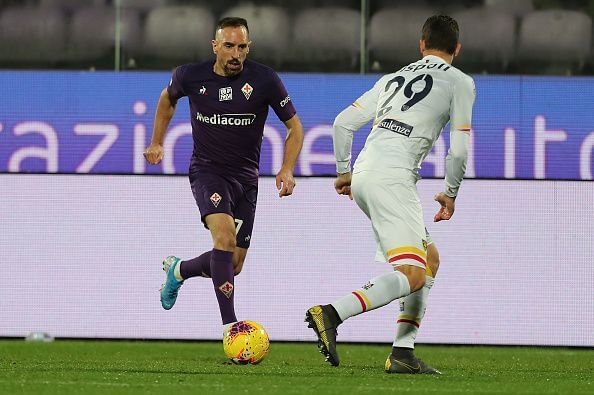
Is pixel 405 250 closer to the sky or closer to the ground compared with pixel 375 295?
closer to the sky

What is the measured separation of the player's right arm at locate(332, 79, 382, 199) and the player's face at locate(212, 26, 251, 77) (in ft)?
3.32

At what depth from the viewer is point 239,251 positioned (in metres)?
8.21

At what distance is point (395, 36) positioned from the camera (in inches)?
560

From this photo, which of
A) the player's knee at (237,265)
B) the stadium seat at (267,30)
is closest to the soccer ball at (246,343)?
the player's knee at (237,265)

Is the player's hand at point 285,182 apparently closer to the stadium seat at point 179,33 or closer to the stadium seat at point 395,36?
the stadium seat at point 395,36

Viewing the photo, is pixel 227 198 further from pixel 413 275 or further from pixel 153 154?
pixel 413 275

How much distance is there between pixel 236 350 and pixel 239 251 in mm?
1202

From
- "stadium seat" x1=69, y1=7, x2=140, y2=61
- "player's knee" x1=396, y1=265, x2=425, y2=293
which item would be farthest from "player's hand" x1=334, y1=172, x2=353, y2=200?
"stadium seat" x1=69, y1=7, x2=140, y2=61

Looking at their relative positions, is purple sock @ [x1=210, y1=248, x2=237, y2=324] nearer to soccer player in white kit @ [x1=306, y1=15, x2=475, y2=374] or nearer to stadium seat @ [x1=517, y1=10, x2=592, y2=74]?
soccer player in white kit @ [x1=306, y1=15, x2=475, y2=374]

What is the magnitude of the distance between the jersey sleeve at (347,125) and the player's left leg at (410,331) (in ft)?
2.08

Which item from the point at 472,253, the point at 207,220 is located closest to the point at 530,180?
the point at 472,253

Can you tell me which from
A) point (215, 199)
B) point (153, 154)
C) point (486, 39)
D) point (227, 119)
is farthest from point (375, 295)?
point (486, 39)

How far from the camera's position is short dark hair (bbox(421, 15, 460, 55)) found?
6926mm

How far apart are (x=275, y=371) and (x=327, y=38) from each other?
7.64 m
